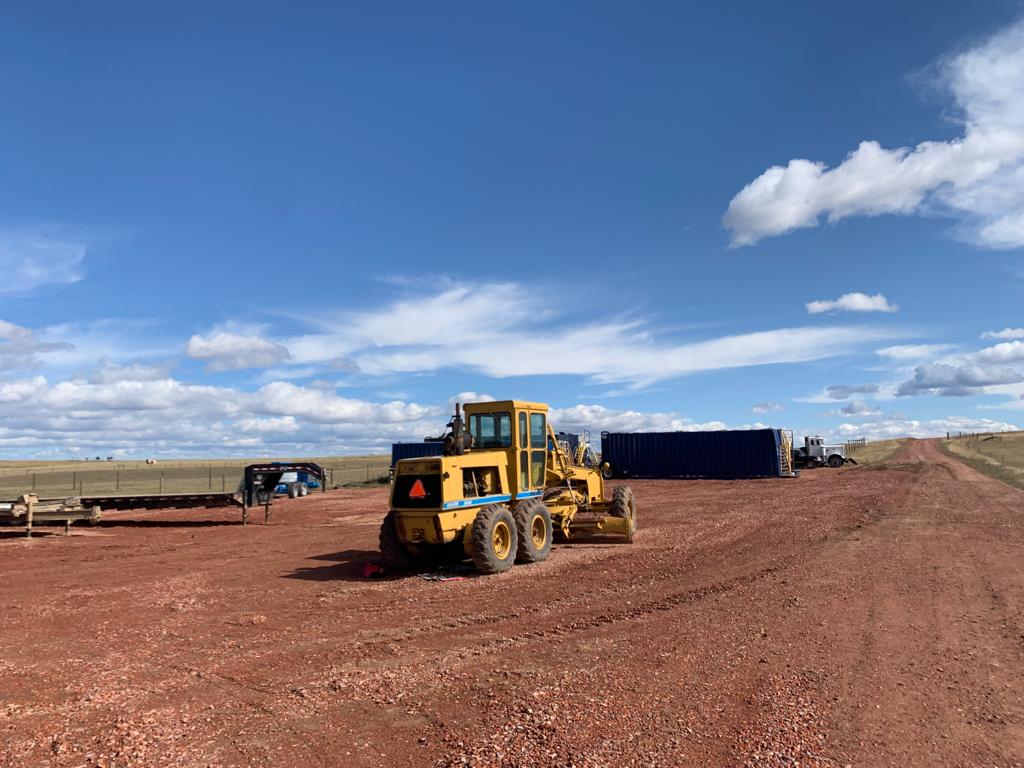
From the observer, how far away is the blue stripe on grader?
12016mm

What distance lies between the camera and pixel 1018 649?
7.21 metres

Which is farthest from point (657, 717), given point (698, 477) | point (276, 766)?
point (698, 477)

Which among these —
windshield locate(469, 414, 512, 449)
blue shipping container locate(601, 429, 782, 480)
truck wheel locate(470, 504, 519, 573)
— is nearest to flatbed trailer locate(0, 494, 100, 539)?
windshield locate(469, 414, 512, 449)

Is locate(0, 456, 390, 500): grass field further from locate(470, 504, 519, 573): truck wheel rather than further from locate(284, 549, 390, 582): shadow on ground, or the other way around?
locate(470, 504, 519, 573): truck wheel

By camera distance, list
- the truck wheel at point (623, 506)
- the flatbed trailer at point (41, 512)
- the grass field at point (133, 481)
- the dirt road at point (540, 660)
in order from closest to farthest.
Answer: the dirt road at point (540, 660)
the truck wheel at point (623, 506)
the flatbed trailer at point (41, 512)
the grass field at point (133, 481)

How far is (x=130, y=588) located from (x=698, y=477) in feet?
119

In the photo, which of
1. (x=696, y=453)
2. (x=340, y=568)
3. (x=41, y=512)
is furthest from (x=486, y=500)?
(x=696, y=453)

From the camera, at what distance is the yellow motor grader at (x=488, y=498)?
39.1 ft

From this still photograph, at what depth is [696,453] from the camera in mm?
43594

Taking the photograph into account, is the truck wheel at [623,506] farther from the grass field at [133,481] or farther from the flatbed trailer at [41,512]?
the grass field at [133,481]

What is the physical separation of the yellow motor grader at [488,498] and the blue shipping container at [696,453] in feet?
90.6

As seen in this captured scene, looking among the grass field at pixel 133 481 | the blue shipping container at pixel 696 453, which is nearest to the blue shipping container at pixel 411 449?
the grass field at pixel 133 481

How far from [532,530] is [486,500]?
114cm

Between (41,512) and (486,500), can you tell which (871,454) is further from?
(41,512)
